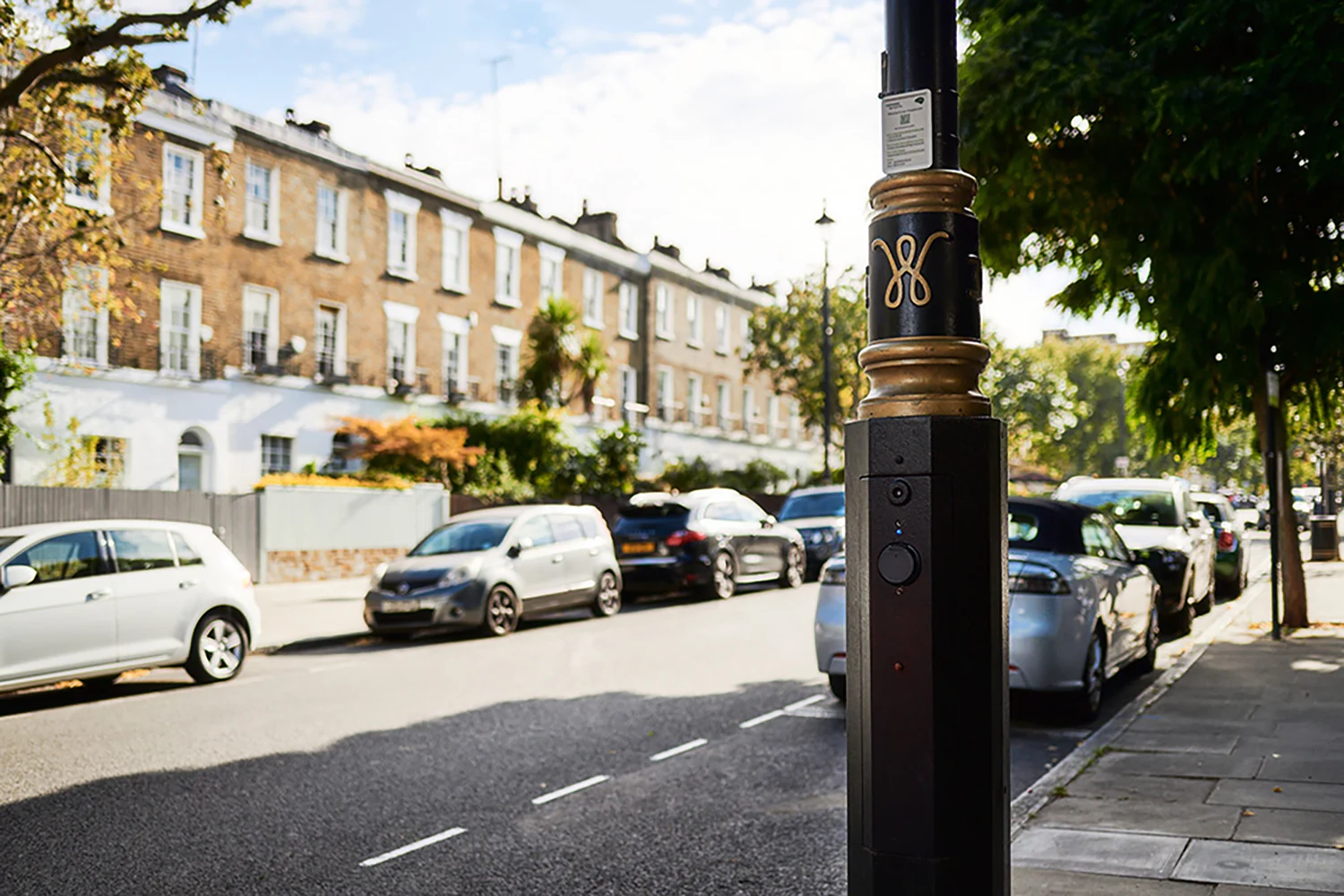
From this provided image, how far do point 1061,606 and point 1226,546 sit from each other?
39.0ft

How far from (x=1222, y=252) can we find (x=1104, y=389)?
2728 inches

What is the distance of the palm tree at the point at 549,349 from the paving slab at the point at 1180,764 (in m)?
28.2

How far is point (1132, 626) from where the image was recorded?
34.0 ft

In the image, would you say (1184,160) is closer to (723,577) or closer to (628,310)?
(723,577)

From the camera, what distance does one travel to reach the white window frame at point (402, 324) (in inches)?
1284

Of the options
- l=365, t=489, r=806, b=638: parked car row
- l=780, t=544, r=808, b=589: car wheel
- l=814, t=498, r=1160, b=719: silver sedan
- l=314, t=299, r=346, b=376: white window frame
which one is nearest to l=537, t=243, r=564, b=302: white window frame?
l=314, t=299, r=346, b=376: white window frame

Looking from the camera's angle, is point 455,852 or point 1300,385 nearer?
point 455,852

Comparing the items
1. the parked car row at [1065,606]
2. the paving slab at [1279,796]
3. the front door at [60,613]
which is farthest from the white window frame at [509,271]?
the paving slab at [1279,796]

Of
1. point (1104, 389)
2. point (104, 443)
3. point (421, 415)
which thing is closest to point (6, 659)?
point (104, 443)

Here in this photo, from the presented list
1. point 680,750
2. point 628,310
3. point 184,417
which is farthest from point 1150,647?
point 628,310

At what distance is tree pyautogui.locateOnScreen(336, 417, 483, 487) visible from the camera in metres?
28.3

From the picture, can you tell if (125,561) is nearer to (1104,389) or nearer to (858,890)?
(858,890)

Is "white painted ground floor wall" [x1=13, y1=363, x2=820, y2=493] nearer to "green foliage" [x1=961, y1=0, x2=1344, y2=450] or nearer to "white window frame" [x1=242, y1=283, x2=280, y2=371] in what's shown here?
"white window frame" [x1=242, y1=283, x2=280, y2=371]

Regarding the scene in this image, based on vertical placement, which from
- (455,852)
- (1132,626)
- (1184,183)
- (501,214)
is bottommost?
(455,852)
